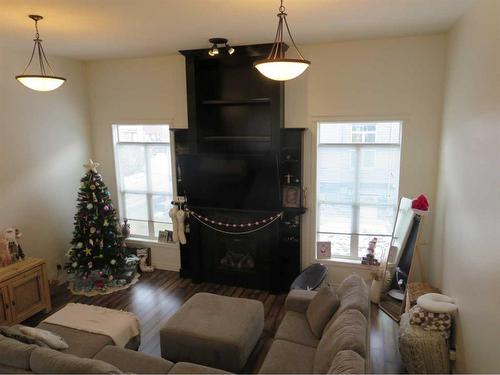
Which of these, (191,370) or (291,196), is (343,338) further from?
(291,196)

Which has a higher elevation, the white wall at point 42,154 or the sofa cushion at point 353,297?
the white wall at point 42,154

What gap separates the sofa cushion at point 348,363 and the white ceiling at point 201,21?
106 inches

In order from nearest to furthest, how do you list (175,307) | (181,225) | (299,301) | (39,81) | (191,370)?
(191,370) → (39,81) → (299,301) → (175,307) → (181,225)

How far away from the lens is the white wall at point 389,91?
416 cm

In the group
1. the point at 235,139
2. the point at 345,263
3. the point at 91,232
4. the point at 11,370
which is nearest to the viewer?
the point at 11,370

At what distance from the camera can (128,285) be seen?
5254mm

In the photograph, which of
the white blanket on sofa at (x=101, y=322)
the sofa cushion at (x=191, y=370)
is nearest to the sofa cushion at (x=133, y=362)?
the sofa cushion at (x=191, y=370)

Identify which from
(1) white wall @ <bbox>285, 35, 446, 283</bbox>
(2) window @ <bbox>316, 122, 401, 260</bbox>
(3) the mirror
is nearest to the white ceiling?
(1) white wall @ <bbox>285, 35, 446, 283</bbox>

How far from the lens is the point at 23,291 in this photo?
4.25 m

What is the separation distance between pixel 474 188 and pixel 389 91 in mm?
1887

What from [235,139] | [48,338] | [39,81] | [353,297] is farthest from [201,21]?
[48,338]

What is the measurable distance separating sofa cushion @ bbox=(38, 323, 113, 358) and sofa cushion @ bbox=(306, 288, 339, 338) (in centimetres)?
188

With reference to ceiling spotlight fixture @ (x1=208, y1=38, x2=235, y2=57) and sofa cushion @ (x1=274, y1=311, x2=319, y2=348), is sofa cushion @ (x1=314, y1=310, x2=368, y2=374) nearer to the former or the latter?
sofa cushion @ (x1=274, y1=311, x2=319, y2=348)

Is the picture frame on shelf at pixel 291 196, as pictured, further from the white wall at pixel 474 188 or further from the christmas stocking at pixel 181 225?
the white wall at pixel 474 188
